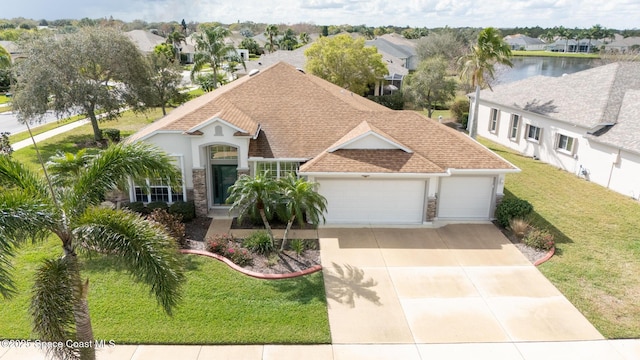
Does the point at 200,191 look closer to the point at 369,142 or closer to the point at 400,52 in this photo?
the point at 369,142

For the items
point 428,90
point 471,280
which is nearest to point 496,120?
point 428,90

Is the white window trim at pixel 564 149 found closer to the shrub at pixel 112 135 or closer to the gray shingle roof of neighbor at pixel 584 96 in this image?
the gray shingle roof of neighbor at pixel 584 96

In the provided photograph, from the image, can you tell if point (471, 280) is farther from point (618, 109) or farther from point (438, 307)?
point (618, 109)

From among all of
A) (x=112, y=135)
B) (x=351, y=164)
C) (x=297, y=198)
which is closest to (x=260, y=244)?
(x=297, y=198)

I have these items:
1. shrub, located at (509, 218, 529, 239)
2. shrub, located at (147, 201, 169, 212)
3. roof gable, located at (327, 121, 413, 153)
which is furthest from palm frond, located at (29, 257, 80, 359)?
shrub, located at (509, 218, 529, 239)

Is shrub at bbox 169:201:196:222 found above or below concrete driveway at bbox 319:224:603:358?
above

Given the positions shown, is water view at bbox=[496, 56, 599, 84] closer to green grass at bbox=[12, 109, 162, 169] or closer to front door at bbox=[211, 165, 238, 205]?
green grass at bbox=[12, 109, 162, 169]

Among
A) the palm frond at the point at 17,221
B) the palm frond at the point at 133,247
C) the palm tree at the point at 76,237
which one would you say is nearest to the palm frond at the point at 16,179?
the palm tree at the point at 76,237
